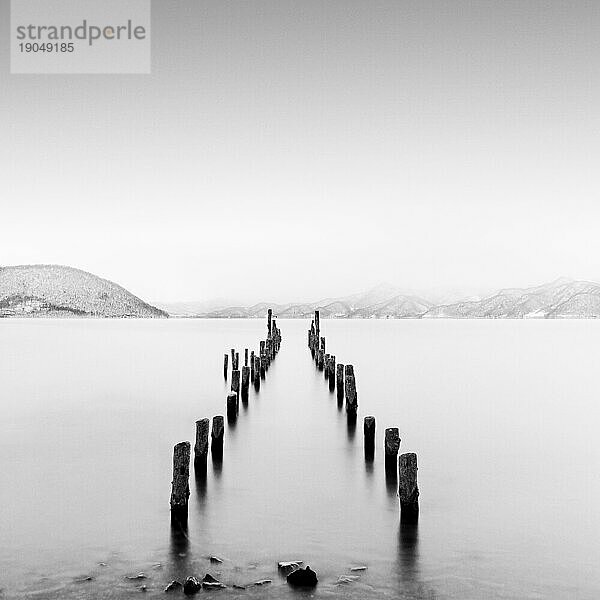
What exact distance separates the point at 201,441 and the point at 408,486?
4465 mm

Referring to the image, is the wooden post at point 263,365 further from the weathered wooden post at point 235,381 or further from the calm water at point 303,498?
the weathered wooden post at point 235,381

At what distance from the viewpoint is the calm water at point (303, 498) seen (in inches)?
Answer: 331

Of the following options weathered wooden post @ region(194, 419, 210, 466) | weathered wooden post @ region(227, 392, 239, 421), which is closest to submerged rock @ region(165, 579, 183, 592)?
weathered wooden post @ region(194, 419, 210, 466)

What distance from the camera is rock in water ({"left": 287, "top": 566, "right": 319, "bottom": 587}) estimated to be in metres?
7.79

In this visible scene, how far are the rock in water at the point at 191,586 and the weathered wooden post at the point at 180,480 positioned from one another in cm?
241

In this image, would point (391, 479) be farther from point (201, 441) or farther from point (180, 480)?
point (180, 480)

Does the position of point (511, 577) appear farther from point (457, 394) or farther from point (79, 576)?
point (457, 394)

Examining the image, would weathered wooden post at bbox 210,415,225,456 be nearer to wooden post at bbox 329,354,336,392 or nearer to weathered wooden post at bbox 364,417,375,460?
weathered wooden post at bbox 364,417,375,460

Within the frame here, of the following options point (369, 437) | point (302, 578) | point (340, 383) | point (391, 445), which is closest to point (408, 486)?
point (391, 445)

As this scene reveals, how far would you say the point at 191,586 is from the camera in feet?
24.5

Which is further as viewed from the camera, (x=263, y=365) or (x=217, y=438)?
(x=263, y=365)

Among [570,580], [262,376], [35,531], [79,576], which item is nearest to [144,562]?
[79,576]

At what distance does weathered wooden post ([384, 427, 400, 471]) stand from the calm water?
42 centimetres

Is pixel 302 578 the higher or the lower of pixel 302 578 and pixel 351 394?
the lower
